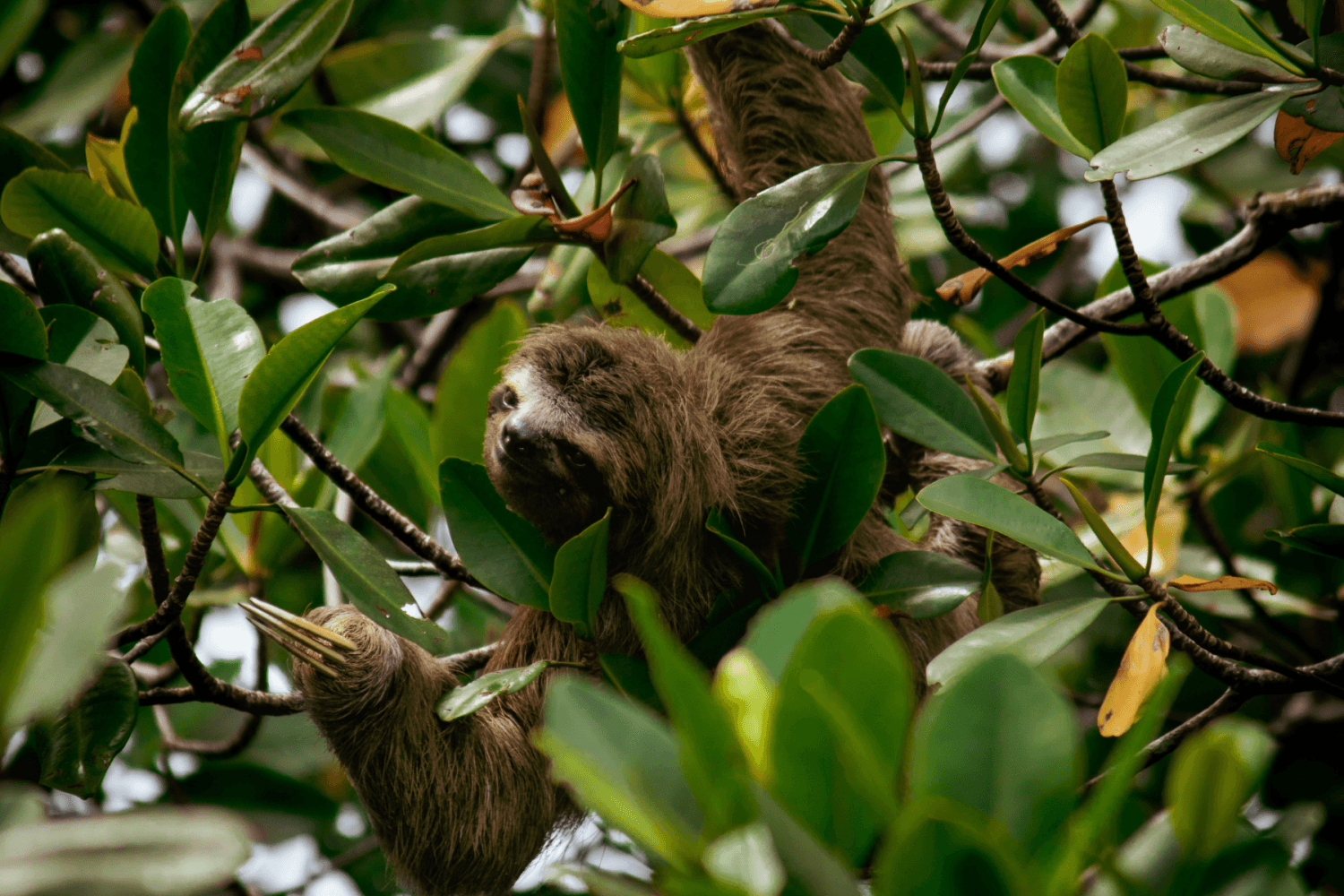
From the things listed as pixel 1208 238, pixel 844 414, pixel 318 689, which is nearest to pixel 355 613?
pixel 318 689

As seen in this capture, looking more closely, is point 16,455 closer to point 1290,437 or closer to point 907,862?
point 907,862

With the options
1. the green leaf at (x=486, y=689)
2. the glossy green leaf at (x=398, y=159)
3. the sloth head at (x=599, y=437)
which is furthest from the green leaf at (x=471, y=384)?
the green leaf at (x=486, y=689)

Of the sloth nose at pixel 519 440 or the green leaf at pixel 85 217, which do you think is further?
the sloth nose at pixel 519 440

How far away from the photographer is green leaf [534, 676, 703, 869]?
0.68 metres

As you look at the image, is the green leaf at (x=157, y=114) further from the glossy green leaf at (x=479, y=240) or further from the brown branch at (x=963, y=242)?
the brown branch at (x=963, y=242)

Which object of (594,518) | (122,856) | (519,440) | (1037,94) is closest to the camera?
(122,856)

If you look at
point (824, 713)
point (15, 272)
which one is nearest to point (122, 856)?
point (824, 713)

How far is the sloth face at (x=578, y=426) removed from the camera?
6.04 feet

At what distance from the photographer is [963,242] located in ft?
5.02

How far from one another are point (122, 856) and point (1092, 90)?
1453mm

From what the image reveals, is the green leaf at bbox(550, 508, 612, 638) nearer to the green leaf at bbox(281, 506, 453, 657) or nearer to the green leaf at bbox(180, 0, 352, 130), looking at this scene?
the green leaf at bbox(281, 506, 453, 657)

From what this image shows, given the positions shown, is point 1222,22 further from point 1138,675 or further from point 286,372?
point 286,372

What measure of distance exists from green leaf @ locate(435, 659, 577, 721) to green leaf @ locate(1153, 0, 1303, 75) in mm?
1202

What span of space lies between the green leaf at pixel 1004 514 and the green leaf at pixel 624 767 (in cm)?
69
